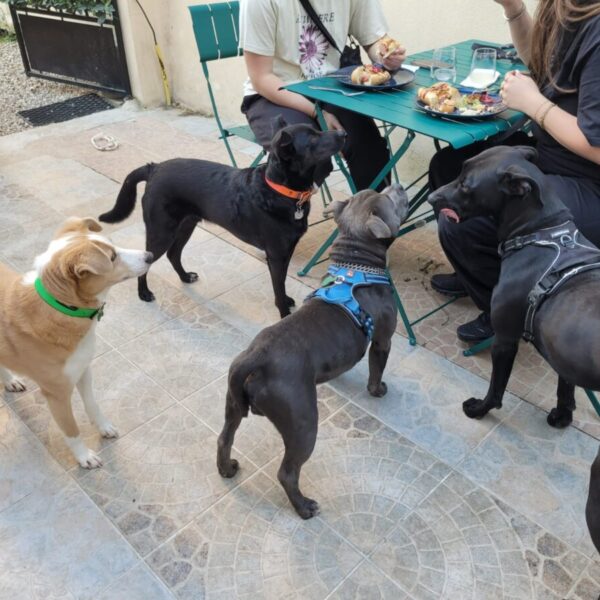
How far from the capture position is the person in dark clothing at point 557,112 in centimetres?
221

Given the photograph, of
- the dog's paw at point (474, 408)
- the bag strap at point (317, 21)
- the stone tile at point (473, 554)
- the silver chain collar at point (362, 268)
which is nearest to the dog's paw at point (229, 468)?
the stone tile at point (473, 554)

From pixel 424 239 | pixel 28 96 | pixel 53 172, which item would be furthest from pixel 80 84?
pixel 424 239

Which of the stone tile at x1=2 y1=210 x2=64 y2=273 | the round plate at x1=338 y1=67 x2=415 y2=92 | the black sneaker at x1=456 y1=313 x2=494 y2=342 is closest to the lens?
the round plate at x1=338 y1=67 x2=415 y2=92

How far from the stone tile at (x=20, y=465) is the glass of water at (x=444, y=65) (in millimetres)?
2803

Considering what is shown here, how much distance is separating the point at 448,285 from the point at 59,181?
3635mm

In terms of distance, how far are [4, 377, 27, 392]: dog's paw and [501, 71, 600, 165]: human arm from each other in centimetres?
278

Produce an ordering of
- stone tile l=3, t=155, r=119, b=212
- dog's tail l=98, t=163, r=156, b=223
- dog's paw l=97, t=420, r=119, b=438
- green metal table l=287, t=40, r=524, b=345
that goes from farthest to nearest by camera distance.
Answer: stone tile l=3, t=155, r=119, b=212 < dog's tail l=98, t=163, r=156, b=223 < dog's paw l=97, t=420, r=119, b=438 < green metal table l=287, t=40, r=524, b=345

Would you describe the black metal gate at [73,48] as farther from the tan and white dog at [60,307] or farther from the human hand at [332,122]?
the tan and white dog at [60,307]

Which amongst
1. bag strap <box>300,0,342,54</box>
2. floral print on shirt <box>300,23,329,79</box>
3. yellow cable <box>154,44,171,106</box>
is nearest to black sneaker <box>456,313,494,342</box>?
floral print on shirt <box>300,23,329,79</box>

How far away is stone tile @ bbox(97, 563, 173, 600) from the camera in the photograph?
1.98 meters

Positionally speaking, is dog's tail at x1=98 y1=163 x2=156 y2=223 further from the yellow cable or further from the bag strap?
the yellow cable

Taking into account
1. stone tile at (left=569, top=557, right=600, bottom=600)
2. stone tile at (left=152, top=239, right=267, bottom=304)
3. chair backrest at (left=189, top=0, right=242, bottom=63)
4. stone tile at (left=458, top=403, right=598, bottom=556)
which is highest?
chair backrest at (left=189, top=0, right=242, bottom=63)

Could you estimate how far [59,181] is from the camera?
195 inches

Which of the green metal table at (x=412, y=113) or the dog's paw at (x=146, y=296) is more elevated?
the green metal table at (x=412, y=113)
